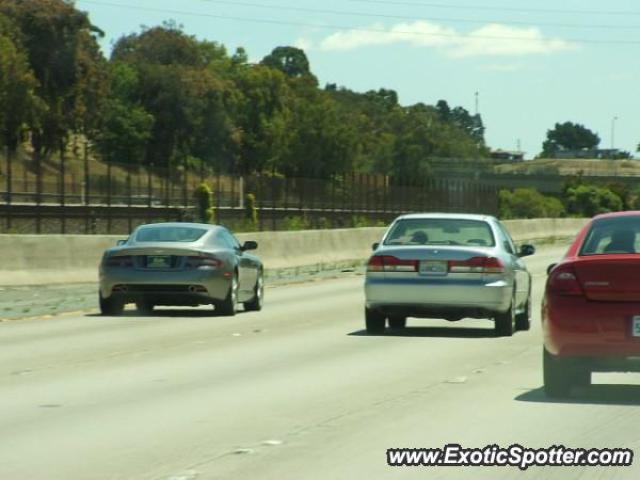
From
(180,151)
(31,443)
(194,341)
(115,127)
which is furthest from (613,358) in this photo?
(180,151)

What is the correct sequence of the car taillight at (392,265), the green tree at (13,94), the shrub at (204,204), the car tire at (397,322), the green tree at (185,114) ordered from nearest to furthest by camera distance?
the car taillight at (392,265), the car tire at (397,322), the shrub at (204,204), the green tree at (13,94), the green tree at (185,114)

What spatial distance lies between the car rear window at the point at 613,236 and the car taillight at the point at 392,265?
638 cm

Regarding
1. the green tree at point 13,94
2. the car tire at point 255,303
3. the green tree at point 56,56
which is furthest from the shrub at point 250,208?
the green tree at point 56,56

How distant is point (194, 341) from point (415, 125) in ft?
Answer: 500

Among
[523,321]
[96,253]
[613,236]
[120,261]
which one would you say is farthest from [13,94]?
[613,236]

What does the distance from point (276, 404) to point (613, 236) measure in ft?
10.6

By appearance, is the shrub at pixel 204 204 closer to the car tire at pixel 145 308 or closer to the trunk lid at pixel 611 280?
the car tire at pixel 145 308

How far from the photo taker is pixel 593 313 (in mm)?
12719

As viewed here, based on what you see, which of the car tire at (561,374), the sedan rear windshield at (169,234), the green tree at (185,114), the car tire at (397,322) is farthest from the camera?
the green tree at (185,114)

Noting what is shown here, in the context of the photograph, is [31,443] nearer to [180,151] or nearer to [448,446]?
[448,446]

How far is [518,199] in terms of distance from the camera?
135000 millimetres

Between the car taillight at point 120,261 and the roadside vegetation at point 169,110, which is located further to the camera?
the roadside vegetation at point 169,110

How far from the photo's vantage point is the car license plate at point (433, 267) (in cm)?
2009

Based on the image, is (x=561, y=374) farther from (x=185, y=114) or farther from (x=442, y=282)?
(x=185, y=114)
